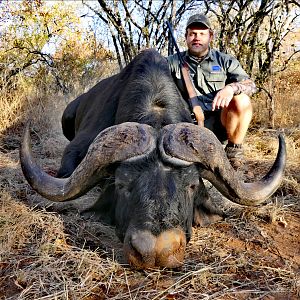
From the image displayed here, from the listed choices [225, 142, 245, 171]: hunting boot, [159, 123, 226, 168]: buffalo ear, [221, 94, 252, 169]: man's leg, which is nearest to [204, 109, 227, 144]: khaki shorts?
[221, 94, 252, 169]: man's leg

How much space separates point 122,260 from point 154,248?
572mm

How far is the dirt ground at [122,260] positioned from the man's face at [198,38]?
208 cm

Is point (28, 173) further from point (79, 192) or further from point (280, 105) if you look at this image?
point (280, 105)

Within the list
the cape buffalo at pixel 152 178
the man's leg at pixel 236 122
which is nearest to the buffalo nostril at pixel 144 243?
the cape buffalo at pixel 152 178

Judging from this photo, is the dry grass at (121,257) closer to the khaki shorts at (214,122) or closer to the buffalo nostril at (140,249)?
the buffalo nostril at (140,249)

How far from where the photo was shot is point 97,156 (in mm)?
3018

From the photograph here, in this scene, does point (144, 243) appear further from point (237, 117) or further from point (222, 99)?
point (237, 117)

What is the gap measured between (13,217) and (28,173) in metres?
0.72

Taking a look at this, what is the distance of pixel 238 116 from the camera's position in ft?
16.2

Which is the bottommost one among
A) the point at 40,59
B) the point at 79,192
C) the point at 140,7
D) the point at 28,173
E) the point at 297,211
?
the point at 297,211

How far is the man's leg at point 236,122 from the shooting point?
4.92m

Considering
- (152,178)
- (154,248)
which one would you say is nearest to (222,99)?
(152,178)

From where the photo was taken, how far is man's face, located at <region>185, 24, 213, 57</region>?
201 inches

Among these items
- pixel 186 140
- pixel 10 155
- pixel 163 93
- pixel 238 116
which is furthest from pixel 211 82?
pixel 10 155
